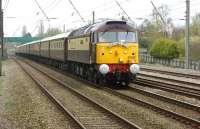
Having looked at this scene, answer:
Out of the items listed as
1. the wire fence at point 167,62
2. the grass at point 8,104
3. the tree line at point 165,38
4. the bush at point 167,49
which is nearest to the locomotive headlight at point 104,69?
the grass at point 8,104

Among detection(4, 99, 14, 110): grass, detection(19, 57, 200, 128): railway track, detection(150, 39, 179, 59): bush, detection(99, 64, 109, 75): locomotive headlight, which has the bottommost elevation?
detection(4, 99, 14, 110): grass

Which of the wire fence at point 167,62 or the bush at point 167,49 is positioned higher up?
the bush at point 167,49

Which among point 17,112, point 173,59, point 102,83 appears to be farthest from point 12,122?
point 173,59

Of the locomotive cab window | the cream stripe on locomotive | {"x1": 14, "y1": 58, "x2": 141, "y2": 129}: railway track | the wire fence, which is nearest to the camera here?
{"x1": 14, "y1": 58, "x2": 141, "y2": 129}: railway track

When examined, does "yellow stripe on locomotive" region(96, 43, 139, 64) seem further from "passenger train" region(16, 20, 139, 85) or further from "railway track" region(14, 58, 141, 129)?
"railway track" region(14, 58, 141, 129)

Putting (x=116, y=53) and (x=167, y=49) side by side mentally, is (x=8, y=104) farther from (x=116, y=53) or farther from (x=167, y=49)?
(x=167, y=49)

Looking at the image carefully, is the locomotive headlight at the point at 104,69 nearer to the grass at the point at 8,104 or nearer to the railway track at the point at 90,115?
the railway track at the point at 90,115

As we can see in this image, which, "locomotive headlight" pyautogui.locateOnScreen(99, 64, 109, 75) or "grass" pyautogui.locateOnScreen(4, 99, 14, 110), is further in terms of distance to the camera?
"locomotive headlight" pyautogui.locateOnScreen(99, 64, 109, 75)

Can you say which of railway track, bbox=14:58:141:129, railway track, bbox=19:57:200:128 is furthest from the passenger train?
railway track, bbox=14:58:141:129

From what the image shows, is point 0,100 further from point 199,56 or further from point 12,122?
point 199,56

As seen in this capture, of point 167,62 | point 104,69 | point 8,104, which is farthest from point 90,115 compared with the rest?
point 167,62

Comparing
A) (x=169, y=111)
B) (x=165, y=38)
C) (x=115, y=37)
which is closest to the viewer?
(x=169, y=111)

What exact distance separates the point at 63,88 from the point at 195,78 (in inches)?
396

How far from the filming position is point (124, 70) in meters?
22.5
